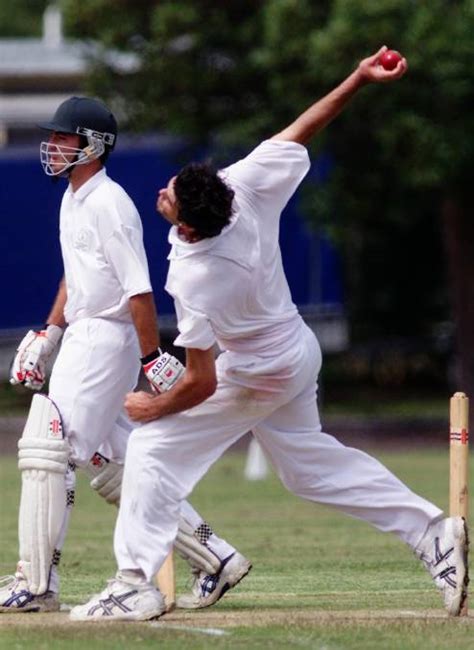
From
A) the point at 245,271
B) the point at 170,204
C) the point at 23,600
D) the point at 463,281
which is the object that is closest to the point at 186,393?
the point at 245,271

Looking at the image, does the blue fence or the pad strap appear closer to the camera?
the pad strap

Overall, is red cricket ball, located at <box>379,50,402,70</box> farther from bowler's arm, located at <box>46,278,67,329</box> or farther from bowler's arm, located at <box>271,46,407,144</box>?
bowler's arm, located at <box>46,278,67,329</box>

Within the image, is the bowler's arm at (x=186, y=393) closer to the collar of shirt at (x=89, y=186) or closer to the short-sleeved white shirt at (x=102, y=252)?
the short-sleeved white shirt at (x=102, y=252)

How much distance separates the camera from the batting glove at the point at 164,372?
8148 mm

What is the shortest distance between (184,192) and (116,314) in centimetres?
105

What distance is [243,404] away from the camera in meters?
8.18

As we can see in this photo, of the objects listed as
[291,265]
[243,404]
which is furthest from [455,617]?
[291,265]

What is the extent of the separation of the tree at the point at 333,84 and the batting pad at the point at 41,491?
13.3m

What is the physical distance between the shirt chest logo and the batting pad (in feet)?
2.27

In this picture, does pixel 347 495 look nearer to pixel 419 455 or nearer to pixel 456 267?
pixel 419 455

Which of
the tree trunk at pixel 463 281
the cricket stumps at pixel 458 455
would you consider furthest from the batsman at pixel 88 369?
the tree trunk at pixel 463 281

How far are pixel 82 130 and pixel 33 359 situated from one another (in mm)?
1021

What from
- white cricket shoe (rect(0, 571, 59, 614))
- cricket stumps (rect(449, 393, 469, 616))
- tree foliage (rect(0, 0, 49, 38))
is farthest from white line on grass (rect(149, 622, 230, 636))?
tree foliage (rect(0, 0, 49, 38))

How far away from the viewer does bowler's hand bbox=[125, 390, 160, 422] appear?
8.07 m
